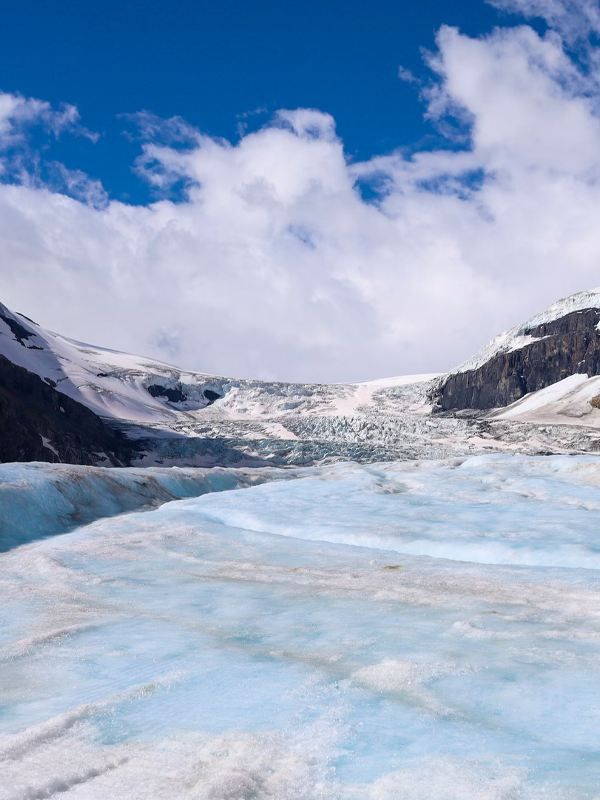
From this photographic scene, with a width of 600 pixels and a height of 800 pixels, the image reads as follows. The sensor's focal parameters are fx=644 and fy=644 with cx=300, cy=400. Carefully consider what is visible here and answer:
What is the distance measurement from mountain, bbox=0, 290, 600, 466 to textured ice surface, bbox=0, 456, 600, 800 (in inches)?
1355

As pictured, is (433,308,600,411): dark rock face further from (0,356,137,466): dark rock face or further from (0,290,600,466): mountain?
(0,356,137,466): dark rock face

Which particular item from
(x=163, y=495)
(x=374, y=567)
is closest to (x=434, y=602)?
(x=374, y=567)

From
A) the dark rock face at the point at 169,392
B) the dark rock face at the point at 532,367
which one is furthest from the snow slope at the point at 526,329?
the dark rock face at the point at 169,392

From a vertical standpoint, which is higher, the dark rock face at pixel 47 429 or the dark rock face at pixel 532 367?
the dark rock face at pixel 532 367

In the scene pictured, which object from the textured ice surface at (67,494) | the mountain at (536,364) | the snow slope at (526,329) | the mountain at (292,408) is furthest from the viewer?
the snow slope at (526,329)

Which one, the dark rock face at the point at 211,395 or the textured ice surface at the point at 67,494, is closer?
the textured ice surface at the point at 67,494

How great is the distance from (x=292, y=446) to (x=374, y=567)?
4255 centimetres

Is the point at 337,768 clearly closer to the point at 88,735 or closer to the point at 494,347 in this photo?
the point at 88,735

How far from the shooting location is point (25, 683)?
4.25 meters

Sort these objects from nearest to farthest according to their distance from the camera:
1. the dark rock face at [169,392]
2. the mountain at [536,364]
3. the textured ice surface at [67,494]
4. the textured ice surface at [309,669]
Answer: the textured ice surface at [309,669]
the textured ice surface at [67,494]
the dark rock face at [169,392]
the mountain at [536,364]

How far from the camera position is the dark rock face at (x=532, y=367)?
81.2 m

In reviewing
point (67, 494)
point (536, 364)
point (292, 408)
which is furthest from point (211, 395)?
point (67, 494)

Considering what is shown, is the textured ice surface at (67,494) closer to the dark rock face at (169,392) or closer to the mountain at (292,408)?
the mountain at (292,408)

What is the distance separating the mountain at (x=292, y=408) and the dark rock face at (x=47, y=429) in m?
0.12
